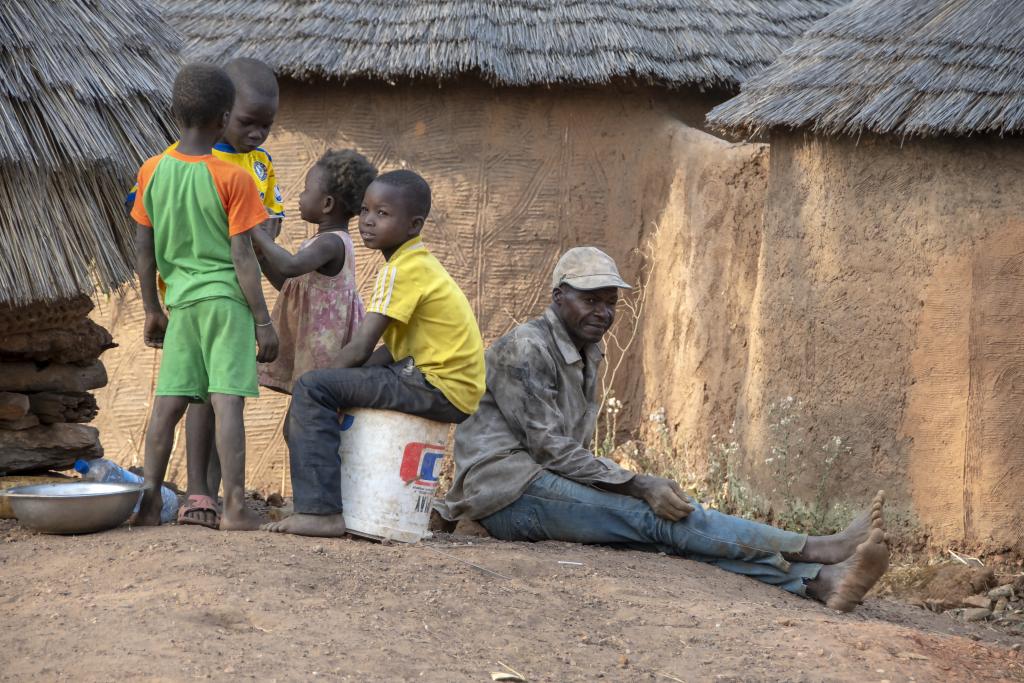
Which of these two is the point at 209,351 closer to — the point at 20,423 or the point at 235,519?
the point at 235,519

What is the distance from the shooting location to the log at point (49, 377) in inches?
210

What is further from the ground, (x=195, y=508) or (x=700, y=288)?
(x=700, y=288)

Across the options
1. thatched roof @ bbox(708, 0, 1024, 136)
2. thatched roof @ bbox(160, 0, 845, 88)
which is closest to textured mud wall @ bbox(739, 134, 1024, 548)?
thatched roof @ bbox(708, 0, 1024, 136)

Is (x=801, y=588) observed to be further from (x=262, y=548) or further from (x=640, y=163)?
(x=640, y=163)

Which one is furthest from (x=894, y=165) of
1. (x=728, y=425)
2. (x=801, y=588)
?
(x=801, y=588)

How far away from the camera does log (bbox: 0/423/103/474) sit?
5.26 meters

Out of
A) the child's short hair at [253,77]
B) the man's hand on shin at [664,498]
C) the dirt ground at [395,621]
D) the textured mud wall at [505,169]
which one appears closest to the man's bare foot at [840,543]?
the dirt ground at [395,621]

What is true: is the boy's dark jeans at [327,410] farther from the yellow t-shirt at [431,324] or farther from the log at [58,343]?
the log at [58,343]

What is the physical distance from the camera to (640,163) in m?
8.95

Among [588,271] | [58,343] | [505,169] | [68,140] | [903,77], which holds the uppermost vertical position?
[903,77]

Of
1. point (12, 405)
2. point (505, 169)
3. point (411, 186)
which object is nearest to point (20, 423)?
point (12, 405)

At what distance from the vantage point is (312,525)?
4.68 m

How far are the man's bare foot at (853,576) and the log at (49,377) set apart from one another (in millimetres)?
3037

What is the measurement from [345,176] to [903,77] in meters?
3.43
